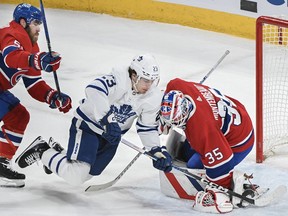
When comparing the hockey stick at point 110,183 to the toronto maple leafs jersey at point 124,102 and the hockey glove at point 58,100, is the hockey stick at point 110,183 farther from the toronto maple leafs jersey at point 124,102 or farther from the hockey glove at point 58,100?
the hockey glove at point 58,100

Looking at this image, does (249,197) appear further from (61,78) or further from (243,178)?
(61,78)

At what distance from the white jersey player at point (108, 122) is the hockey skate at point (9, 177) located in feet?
0.18

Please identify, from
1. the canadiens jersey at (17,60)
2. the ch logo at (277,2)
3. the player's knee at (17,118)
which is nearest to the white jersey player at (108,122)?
the player's knee at (17,118)

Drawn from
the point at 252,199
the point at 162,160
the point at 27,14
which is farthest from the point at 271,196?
the point at 27,14

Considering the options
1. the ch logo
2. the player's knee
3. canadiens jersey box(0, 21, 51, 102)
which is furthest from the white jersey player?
the ch logo

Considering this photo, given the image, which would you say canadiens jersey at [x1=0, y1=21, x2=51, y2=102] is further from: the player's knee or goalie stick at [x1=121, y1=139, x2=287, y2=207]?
goalie stick at [x1=121, y1=139, x2=287, y2=207]

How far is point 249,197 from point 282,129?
0.80 metres

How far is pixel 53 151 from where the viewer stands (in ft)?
12.7

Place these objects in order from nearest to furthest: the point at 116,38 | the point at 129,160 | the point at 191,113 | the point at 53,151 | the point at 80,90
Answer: the point at 191,113 < the point at 53,151 < the point at 129,160 < the point at 80,90 < the point at 116,38

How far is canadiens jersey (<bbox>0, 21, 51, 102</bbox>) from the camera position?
12.1ft

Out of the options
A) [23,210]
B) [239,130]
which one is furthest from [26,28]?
[239,130]

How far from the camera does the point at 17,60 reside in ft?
12.0

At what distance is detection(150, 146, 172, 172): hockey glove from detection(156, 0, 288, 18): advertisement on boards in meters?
2.14

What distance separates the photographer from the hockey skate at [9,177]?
391 cm
